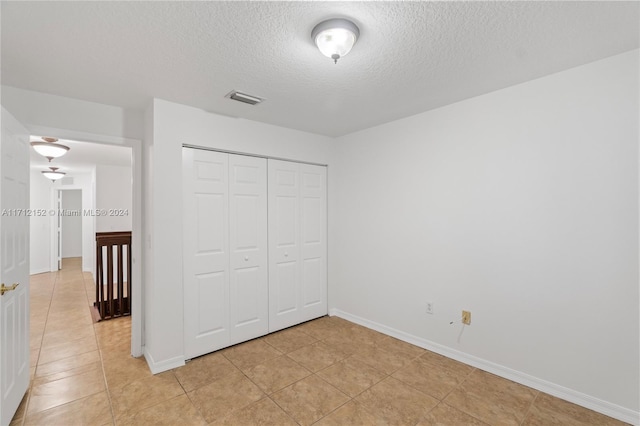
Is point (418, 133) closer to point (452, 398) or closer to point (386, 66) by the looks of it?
point (386, 66)

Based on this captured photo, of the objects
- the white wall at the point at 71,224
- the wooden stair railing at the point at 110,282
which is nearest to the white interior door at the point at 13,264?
the wooden stair railing at the point at 110,282

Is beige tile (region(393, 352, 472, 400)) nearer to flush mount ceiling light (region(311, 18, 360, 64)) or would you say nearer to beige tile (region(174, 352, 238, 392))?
beige tile (region(174, 352, 238, 392))

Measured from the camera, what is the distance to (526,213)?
240 cm

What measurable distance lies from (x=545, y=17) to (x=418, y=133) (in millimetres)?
1562

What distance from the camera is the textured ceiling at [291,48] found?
1533mm

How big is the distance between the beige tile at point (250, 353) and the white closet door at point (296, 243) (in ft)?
1.17

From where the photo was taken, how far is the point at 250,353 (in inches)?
117

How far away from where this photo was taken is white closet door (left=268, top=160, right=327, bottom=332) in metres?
3.52

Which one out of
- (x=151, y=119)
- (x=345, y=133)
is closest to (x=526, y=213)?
(x=345, y=133)

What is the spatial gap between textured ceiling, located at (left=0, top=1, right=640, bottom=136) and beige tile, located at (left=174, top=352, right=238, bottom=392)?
2.42 metres

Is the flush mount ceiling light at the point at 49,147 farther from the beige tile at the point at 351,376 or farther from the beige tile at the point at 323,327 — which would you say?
the beige tile at the point at 351,376

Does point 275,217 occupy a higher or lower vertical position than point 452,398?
higher

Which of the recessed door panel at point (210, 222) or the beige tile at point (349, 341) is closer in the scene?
the recessed door panel at point (210, 222)

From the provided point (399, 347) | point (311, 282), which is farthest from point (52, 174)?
point (399, 347)
